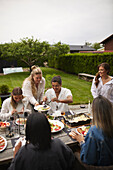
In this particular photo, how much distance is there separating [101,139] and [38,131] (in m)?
0.68

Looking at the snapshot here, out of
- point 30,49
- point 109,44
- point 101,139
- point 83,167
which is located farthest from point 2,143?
point 109,44

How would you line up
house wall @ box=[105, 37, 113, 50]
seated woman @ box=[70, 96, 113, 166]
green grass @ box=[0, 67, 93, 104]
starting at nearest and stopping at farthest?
1. seated woman @ box=[70, 96, 113, 166]
2. green grass @ box=[0, 67, 93, 104]
3. house wall @ box=[105, 37, 113, 50]

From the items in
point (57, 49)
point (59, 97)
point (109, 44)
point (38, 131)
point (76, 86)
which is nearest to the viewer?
point (38, 131)

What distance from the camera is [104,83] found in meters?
3.60

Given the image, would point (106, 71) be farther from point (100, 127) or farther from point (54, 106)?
point (100, 127)

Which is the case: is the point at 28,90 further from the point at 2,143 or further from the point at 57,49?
the point at 57,49

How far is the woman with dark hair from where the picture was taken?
345cm

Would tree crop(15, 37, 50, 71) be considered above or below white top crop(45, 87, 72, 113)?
above

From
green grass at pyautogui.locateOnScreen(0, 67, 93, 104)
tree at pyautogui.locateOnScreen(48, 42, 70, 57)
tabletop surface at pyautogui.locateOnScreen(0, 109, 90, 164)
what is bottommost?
green grass at pyautogui.locateOnScreen(0, 67, 93, 104)

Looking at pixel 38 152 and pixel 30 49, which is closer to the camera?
pixel 38 152

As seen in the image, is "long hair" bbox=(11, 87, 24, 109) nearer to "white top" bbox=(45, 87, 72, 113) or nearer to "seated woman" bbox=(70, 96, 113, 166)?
"white top" bbox=(45, 87, 72, 113)

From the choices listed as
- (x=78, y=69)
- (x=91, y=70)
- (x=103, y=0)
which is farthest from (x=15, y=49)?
(x=103, y=0)

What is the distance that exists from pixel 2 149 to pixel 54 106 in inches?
68.1

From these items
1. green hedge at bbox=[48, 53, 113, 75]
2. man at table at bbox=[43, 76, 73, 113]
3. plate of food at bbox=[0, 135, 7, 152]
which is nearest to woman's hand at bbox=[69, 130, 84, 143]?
plate of food at bbox=[0, 135, 7, 152]
